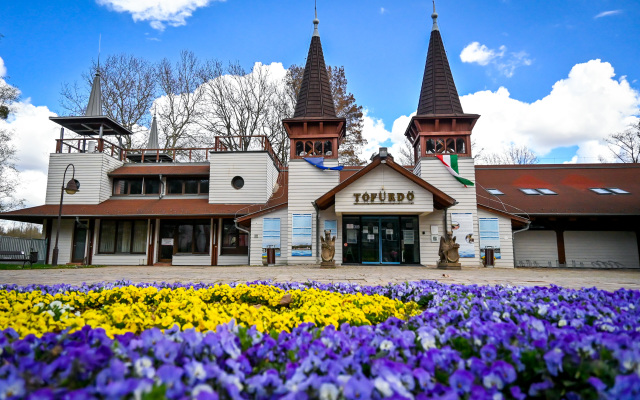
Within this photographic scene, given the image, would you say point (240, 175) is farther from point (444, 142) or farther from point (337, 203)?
point (444, 142)

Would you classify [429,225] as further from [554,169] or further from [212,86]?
[212,86]

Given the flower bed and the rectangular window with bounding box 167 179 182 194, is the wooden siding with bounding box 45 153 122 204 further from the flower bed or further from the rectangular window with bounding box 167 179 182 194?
the flower bed

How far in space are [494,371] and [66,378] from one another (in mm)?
1591

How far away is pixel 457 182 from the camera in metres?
15.4

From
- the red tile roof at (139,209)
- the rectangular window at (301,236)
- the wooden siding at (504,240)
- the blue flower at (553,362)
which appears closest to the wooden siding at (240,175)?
the red tile roof at (139,209)

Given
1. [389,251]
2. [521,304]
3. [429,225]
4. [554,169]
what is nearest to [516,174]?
[554,169]

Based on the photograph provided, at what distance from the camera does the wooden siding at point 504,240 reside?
14.9 metres

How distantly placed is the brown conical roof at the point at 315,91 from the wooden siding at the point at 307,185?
262 cm

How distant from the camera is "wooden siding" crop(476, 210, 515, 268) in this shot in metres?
14.9

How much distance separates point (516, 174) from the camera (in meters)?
20.0

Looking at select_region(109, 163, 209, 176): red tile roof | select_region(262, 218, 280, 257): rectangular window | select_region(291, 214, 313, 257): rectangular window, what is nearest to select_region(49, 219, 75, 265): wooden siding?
select_region(109, 163, 209, 176): red tile roof

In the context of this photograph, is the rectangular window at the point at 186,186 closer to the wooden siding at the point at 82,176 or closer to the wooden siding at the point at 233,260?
the wooden siding at the point at 82,176

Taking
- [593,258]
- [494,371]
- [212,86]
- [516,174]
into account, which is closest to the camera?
[494,371]

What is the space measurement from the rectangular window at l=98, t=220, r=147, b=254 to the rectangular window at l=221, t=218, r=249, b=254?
4.28m
